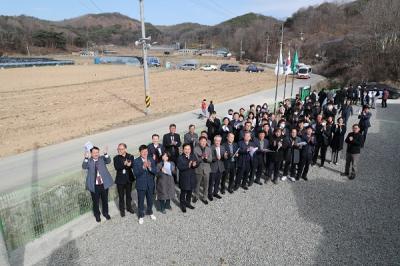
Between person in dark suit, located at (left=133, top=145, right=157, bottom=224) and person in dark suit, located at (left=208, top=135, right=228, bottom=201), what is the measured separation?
5.20 ft

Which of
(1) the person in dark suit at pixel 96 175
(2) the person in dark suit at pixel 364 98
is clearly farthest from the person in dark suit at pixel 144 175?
(2) the person in dark suit at pixel 364 98

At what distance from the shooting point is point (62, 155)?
1275 centimetres

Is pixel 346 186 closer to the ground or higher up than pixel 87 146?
closer to the ground

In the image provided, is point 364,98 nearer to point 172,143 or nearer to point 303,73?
point 172,143

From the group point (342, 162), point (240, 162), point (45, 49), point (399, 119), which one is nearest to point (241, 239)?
point (240, 162)

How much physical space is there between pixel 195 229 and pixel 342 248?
295 centimetres

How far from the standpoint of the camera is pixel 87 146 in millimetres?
6793

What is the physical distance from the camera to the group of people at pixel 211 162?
7.02 m

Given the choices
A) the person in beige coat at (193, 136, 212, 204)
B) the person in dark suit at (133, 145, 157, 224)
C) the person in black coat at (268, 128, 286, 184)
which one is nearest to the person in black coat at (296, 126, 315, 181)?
the person in black coat at (268, 128, 286, 184)

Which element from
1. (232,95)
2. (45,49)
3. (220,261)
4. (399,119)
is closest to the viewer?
(220,261)

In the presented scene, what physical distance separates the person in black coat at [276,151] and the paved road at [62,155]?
13.4 ft

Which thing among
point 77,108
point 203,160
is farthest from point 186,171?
point 77,108

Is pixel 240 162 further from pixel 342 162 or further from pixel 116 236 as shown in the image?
pixel 342 162

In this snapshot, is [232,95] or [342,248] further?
[232,95]
